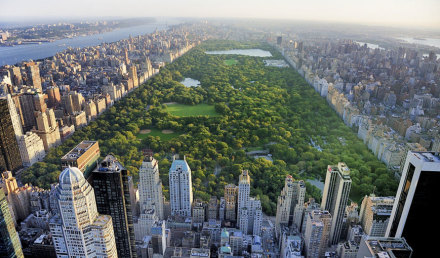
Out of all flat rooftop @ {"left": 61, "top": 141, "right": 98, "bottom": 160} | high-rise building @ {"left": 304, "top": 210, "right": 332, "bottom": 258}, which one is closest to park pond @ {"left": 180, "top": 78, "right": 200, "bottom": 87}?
flat rooftop @ {"left": 61, "top": 141, "right": 98, "bottom": 160}

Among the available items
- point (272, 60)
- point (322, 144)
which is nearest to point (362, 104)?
point (322, 144)

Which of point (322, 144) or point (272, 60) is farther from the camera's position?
point (272, 60)

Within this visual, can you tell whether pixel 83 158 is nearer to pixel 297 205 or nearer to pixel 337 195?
pixel 297 205

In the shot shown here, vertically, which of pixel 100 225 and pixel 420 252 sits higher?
pixel 100 225

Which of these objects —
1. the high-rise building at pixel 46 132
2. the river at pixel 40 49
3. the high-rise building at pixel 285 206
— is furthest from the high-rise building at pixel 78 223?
the river at pixel 40 49

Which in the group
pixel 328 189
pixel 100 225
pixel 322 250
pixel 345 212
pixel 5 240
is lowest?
pixel 322 250

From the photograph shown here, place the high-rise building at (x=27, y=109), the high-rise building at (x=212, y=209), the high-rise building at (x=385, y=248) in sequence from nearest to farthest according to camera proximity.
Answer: the high-rise building at (x=385, y=248)
the high-rise building at (x=212, y=209)
the high-rise building at (x=27, y=109)

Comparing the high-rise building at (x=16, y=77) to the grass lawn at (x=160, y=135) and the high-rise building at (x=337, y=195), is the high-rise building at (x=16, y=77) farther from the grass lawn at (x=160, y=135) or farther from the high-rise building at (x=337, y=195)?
the high-rise building at (x=337, y=195)

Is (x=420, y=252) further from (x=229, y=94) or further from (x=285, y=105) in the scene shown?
(x=229, y=94)
